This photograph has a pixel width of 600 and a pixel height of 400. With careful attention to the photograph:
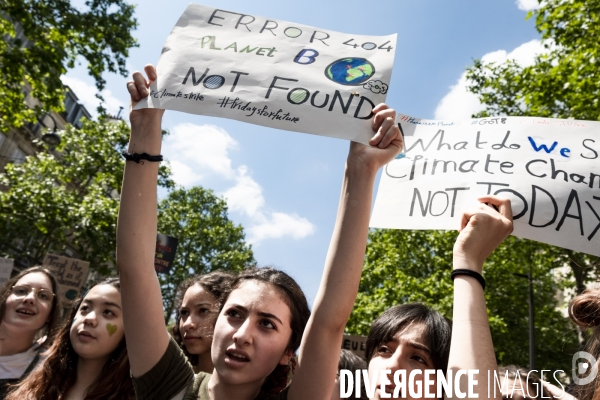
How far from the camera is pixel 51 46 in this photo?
8.59 metres

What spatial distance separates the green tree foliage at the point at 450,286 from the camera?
17609 mm

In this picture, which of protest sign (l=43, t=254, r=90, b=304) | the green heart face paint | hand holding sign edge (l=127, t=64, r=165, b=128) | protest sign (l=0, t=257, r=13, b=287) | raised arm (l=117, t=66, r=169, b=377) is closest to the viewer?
raised arm (l=117, t=66, r=169, b=377)

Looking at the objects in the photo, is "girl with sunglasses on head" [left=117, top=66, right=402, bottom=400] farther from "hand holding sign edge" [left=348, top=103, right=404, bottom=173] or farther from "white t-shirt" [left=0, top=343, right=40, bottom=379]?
"white t-shirt" [left=0, top=343, right=40, bottom=379]

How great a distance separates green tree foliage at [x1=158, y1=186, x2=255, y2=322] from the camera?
3316 centimetres

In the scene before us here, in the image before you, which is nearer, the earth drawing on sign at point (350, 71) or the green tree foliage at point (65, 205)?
the earth drawing on sign at point (350, 71)

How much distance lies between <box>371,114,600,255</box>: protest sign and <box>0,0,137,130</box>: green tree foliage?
7988mm

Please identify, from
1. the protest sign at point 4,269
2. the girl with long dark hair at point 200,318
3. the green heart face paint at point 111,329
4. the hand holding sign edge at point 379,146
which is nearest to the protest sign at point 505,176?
the hand holding sign edge at point 379,146

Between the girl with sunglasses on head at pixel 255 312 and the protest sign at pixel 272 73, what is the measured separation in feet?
0.46

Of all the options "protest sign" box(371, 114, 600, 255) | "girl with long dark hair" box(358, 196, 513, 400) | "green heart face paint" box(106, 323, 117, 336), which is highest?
"protest sign" box(371, 114, 600, 255)

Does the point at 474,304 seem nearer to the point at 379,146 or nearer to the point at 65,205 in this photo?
the point at 379,146

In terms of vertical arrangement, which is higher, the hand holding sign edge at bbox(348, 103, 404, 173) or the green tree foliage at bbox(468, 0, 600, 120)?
the green tree foliage at bbox(468, 0, 600, 120)

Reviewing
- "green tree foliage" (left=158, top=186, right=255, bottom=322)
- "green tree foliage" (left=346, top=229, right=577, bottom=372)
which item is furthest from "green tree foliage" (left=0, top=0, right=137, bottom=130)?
"green tree foliage" (left=158, top=186, right=255, bottom=322)

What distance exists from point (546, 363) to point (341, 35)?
83.4 ft

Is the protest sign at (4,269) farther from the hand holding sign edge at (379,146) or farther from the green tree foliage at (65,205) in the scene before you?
the green tree foliage at (65,205)
